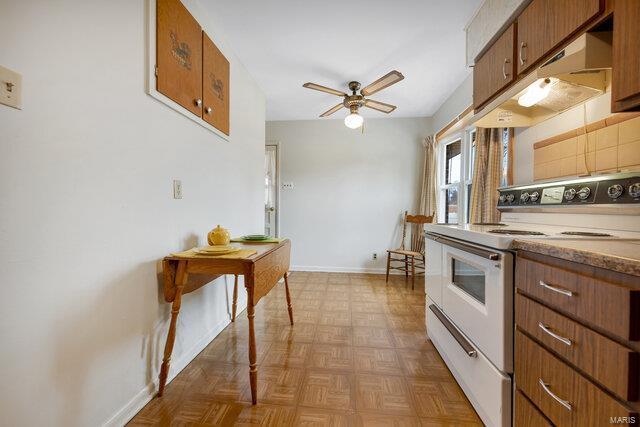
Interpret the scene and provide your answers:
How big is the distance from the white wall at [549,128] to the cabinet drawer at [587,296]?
1014 millimetres

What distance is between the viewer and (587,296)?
72 centimetres

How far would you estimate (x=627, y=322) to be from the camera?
0.61 m

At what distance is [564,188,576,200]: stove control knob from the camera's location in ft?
Answer: 4.52

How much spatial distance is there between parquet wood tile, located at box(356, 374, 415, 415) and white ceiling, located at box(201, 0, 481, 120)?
2377mm

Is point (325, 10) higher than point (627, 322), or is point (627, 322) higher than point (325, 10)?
point (325, 10)

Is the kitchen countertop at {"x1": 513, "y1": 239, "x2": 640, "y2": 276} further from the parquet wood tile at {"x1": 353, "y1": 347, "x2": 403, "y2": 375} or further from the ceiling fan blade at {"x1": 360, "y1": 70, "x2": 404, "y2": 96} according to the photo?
the ceiling fan blade at {"x1": 360, "y1": 70, "x2": 404, "y2": 96}

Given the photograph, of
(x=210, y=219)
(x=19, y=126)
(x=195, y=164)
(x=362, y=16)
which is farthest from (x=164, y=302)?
(x=362, y=16)

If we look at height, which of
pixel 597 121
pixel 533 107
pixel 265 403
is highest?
pixel 533 107

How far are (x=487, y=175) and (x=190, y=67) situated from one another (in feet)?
8.05

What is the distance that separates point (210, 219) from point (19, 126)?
1232mm

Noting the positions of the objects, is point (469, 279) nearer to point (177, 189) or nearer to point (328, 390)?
point (328, 390)

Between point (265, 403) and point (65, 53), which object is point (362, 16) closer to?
point (65, 53)

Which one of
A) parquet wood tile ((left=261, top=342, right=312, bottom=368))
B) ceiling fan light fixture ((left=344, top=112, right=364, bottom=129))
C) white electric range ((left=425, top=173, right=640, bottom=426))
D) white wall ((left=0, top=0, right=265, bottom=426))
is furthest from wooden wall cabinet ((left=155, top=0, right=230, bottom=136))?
white electric range ((left=425, top=173, right=640, bottom=426))

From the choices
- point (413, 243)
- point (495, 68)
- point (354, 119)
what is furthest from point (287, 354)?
point (413, 243)
